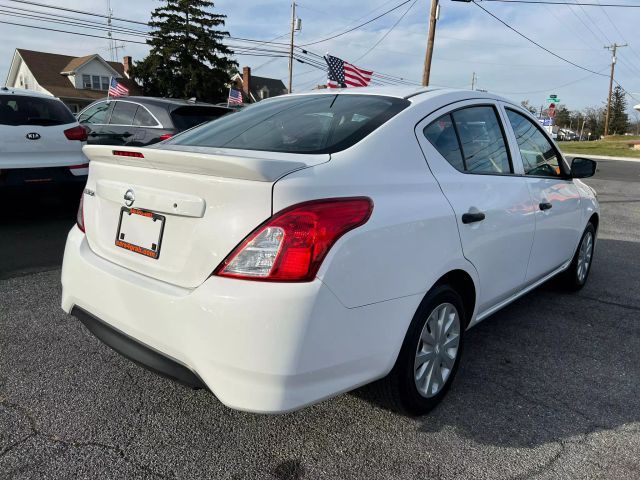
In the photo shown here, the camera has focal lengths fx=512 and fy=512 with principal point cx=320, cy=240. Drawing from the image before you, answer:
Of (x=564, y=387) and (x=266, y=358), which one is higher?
(x=266, y=358)

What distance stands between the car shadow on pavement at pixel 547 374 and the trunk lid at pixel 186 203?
118cm

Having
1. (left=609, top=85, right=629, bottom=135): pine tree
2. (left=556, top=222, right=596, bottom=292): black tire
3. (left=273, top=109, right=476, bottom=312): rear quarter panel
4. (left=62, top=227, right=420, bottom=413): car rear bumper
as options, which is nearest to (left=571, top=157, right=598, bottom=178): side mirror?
(left=556, top=222, right=596, bottom=292): black tire

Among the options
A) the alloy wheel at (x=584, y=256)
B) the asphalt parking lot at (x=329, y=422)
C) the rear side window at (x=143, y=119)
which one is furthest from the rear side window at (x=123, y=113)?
the alloy wheel at (x=584, y=256)

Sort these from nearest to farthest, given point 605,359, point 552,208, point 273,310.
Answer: point 273,310 → point 605,359 → point 552,208

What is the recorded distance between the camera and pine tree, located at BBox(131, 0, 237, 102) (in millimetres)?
45062

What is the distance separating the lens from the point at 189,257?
2057 millimetres

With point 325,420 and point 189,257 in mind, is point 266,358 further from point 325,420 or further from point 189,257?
point 325,420

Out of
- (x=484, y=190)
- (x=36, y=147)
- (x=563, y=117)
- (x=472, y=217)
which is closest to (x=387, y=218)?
(x=472, y=217)

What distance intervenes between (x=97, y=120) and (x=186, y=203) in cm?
802

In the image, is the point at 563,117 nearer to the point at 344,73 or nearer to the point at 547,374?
the point at 344,73

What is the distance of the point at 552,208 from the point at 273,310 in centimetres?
262

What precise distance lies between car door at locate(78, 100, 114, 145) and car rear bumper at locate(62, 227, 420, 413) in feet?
23.2

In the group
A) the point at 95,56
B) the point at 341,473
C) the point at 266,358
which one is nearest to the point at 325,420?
the point at 341,473

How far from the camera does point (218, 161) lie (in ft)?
6.49
